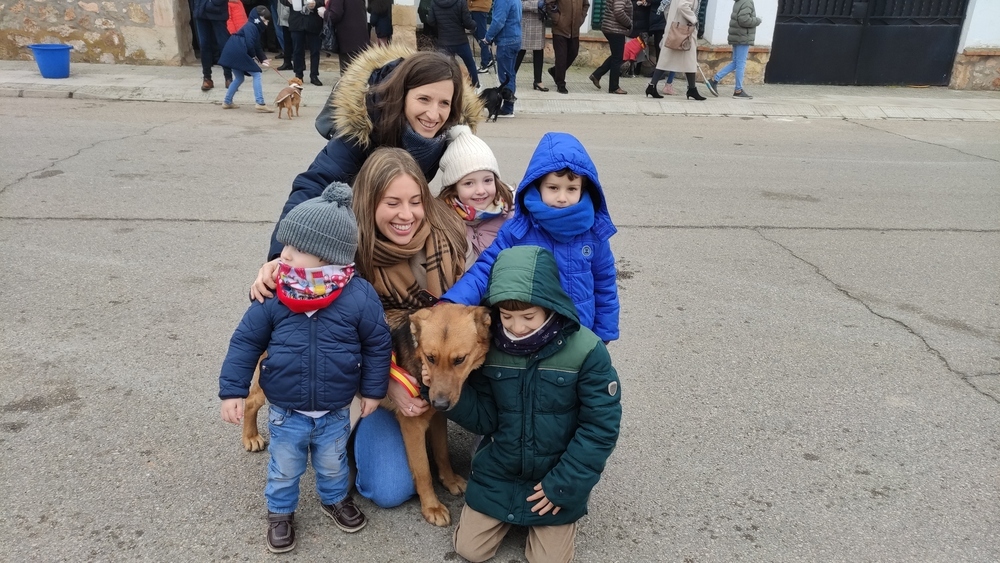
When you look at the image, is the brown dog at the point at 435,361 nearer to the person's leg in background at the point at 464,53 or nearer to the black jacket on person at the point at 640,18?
the person's leg in background at the point at 464,53

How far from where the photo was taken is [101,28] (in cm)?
1296

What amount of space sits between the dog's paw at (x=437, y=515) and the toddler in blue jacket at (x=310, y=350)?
0.41 m

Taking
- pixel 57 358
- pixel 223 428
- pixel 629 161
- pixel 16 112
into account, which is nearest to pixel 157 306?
pixel 57 358

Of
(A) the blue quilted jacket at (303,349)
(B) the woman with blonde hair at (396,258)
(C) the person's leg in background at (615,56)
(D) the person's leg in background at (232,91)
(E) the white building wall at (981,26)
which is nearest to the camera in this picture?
(A) the blue quilted jacket at (303,349)

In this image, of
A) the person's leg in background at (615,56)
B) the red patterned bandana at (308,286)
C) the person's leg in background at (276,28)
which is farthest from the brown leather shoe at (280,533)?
the person's leg in background at (276,28)

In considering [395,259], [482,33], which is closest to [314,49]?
[482,33]

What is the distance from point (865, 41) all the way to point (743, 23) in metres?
3.41

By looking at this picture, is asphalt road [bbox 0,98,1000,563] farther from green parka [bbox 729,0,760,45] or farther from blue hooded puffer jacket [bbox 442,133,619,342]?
green parka [bbox 729,0,760,45]

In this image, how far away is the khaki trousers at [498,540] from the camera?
2555mm

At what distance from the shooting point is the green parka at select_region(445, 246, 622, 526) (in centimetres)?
245

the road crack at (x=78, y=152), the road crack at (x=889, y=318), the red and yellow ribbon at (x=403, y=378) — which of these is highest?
the red and yellow ribbon at (x=403, y=378)

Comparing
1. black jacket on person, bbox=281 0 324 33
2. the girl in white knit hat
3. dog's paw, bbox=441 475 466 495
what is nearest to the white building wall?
black jacket on person, bbox=281 0 324 33

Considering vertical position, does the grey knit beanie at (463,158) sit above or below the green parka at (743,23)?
below

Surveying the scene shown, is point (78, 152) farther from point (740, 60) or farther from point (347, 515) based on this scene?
point (740, 60)
